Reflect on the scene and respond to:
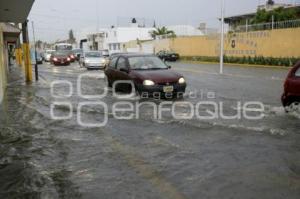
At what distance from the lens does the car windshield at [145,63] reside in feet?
49.7

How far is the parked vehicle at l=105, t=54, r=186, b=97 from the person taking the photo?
13758mm

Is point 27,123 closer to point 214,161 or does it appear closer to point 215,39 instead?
point 214,161

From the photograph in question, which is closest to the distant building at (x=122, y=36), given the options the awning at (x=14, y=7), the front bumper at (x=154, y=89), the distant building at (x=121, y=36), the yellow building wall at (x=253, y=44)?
the distant building at (x=121, y=36)

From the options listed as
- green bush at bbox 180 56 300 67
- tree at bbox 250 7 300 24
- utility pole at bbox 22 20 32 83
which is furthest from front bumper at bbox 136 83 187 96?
tree at bbox 250 7 300 24

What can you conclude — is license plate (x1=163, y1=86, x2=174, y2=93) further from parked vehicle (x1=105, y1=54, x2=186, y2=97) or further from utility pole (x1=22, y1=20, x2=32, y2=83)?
utility pole (x1=22, y1=20, x2=32, y2=83)

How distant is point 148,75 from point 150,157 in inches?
290

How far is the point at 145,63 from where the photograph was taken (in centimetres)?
1540

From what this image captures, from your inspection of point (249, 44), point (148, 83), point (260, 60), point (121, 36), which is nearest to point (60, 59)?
point (249, 44)

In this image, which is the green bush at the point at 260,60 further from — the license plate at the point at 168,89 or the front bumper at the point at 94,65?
the license plate at the point at 168,89

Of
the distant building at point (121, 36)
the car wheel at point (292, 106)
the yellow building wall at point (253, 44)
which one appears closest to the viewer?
the car wheel at point (292, 106)

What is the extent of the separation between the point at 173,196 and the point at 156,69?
10289 millimetres

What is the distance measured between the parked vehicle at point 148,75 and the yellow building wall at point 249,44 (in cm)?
2016

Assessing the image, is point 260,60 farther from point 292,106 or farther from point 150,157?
point 150,157

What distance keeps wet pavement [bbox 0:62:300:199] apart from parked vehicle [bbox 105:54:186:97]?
7.67 feet
